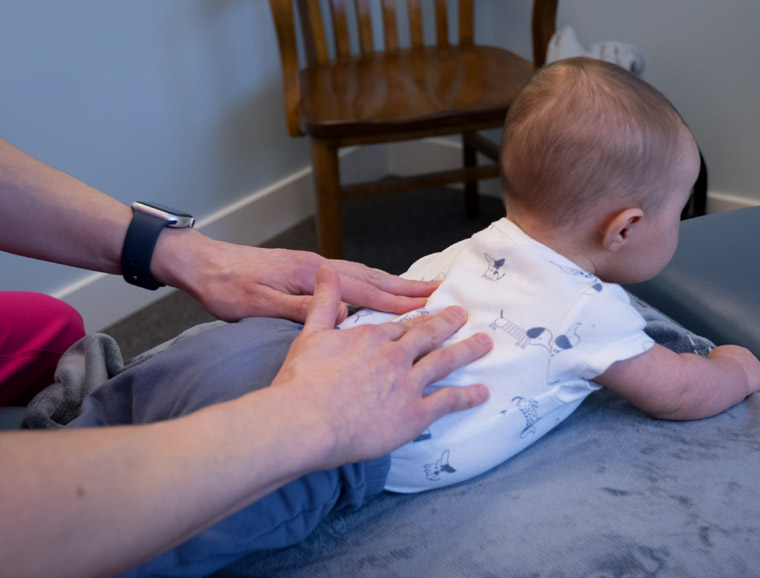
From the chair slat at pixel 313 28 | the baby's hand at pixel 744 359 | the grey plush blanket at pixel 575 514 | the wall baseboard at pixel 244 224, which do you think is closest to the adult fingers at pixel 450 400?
the grey plush blanket at pixel 575 514

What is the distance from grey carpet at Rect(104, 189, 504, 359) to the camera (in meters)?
1.90

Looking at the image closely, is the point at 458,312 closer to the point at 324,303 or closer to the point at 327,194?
the point at 324,303

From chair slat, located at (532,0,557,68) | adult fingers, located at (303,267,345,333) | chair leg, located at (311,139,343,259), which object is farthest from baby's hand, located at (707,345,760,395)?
chair slat, located at (532,0,557,68)

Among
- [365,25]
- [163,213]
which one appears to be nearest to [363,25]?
[365,25]

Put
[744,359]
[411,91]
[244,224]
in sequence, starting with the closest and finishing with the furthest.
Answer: [744,359] → [411,91] → [244,224]

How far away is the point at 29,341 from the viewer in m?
0.88

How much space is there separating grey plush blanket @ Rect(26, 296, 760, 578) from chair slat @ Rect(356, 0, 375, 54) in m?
1.55

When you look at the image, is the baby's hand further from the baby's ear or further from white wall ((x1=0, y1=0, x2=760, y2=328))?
white wall ((x1=0, y1=0, x2=760, y2=328))

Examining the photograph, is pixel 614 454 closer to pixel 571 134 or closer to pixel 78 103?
pixel 571 134

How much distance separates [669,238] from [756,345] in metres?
0.24

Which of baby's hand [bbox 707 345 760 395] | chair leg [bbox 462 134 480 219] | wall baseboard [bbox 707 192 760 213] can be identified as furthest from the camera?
chair leg [bbox 462 134 480 219]

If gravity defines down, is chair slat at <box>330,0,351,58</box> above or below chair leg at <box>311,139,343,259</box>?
above

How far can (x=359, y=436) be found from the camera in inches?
22.0

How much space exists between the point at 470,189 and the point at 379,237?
0.36 m
